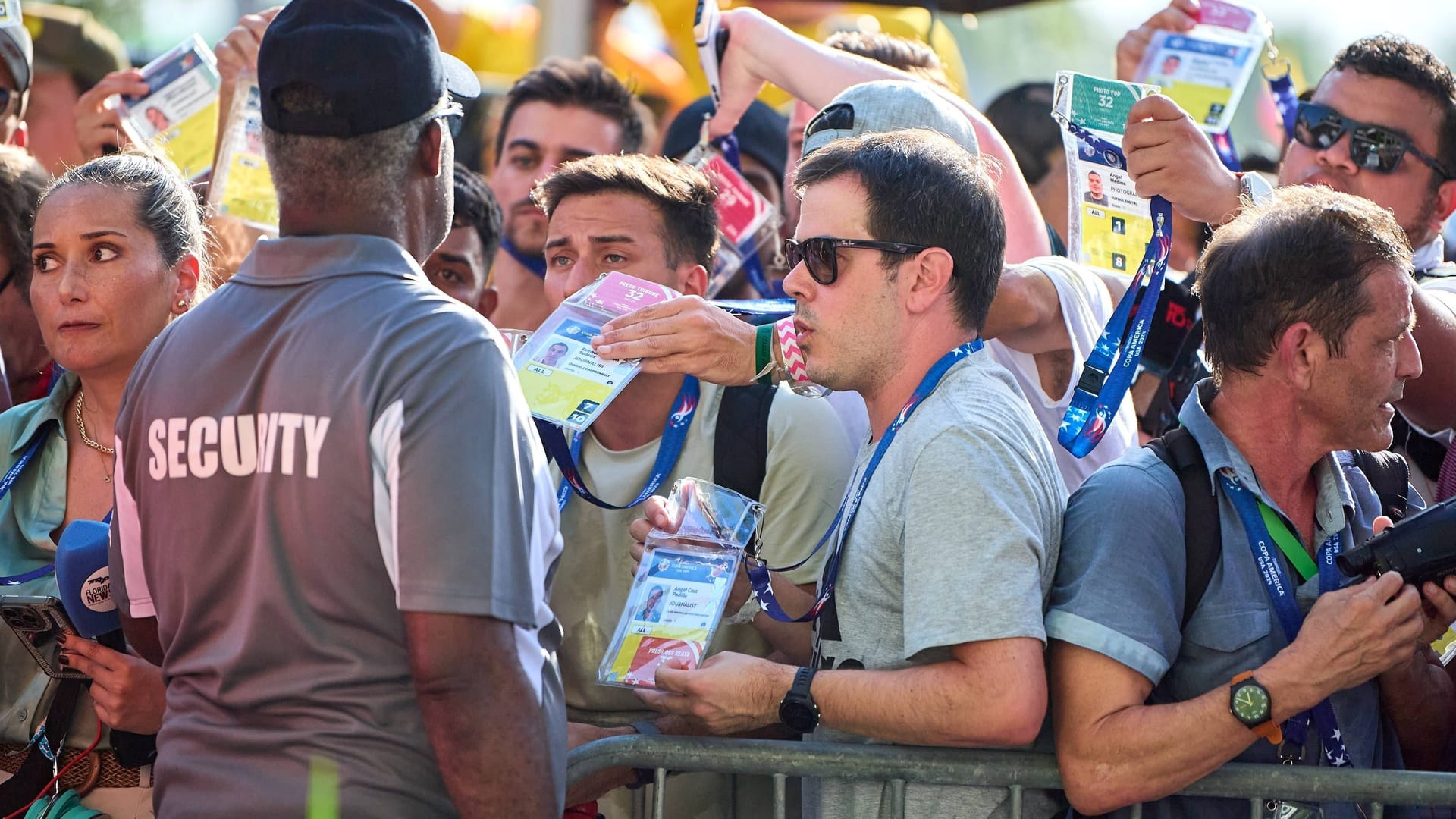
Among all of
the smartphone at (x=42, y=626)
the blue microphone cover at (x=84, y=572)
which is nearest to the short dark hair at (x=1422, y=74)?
the blue microphone cover at (x=84, y=572)

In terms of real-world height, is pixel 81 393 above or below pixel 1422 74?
below

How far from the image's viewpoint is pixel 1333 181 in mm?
3887

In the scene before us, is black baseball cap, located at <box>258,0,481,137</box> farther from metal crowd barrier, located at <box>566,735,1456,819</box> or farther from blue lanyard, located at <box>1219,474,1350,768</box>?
blue lanyard, located at <box>1219,474,1350,768</box>

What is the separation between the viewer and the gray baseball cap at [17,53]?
15.9 feet

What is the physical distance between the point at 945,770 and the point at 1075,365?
44.1 inches

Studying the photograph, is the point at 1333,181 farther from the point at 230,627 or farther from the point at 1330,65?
the point at 230,627

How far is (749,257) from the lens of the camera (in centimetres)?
452

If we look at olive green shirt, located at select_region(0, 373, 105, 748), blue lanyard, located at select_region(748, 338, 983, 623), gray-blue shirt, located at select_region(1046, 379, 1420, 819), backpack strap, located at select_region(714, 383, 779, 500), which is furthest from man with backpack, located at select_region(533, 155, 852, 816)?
olive green shirt, located at select_region(0, 373, 105, 748)

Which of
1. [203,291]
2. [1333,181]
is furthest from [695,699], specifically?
[1333,181]

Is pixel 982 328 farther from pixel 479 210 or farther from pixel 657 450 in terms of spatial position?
pixel 479 210

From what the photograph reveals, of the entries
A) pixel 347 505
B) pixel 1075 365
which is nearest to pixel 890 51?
pixel 1075 365

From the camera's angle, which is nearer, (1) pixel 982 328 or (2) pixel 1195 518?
(2) pixel 1195 518

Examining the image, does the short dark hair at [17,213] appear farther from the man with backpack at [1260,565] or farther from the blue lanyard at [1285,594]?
the blue lanyard at [1285,594]

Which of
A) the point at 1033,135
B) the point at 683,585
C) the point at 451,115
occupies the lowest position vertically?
the point at 1033,135
